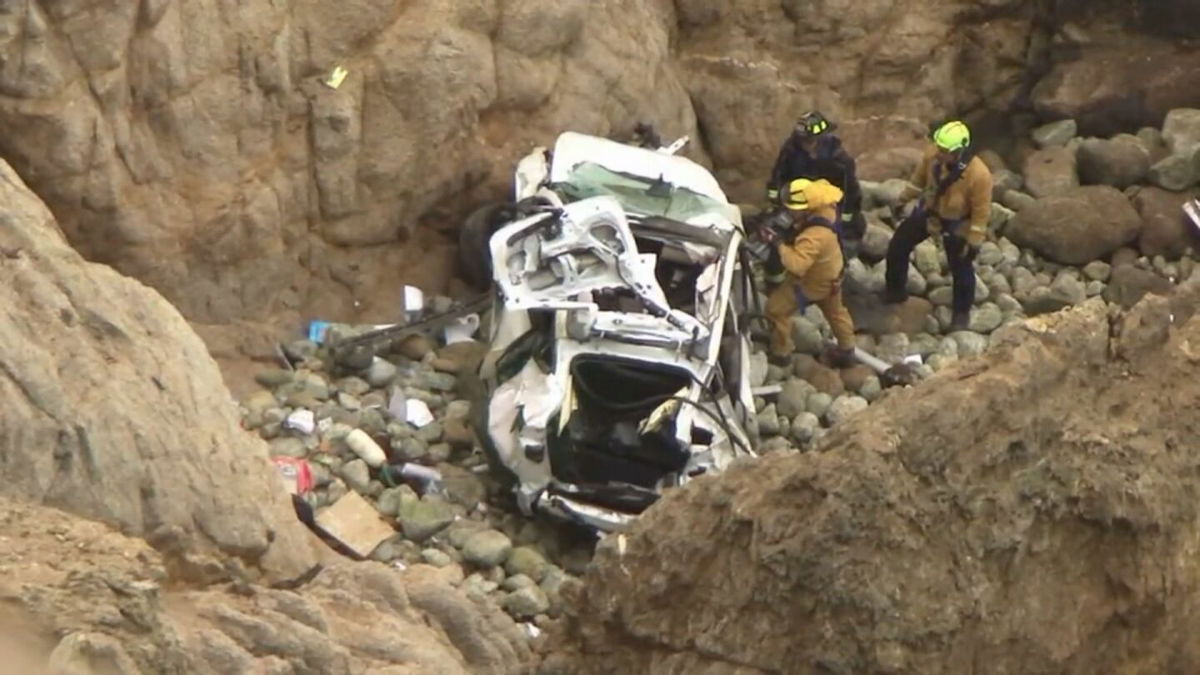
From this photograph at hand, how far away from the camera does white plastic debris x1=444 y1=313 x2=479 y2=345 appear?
13250 mm

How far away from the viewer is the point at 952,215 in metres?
13.8

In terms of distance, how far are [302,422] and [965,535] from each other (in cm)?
690

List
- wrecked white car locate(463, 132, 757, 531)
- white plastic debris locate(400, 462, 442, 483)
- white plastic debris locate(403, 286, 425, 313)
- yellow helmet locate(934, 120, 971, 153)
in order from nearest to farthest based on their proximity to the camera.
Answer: wrecked white car locate(463, 132, 757, 531), white plastic debris locate(400, 462, 442, 483), yellow helmet locate(934, 120, 971, 153), white plastic debris locate(403, 286, 425, 313)

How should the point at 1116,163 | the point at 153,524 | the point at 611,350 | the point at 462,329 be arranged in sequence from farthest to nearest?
the point at 1116,163 < the point at 462,329 < the point at 611,350 < the point at 153,524

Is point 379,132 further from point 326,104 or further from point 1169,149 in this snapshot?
point 1169,149

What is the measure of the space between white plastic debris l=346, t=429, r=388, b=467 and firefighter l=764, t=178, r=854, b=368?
3.18m

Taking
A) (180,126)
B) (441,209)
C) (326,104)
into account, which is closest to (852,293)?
(441,209)

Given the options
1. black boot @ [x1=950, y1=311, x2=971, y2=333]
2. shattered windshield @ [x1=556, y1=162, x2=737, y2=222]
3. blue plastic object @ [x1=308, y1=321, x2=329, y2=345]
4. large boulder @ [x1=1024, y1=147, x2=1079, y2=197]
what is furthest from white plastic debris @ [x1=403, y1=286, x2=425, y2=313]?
large boulder @ [x1=1024, y1=147, x2=1079, y2=197]

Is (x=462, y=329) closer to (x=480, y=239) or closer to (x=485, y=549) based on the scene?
(x=480, y=239)

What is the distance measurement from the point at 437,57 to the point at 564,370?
3095 mm

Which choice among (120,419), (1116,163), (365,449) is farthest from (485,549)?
(1116,163)

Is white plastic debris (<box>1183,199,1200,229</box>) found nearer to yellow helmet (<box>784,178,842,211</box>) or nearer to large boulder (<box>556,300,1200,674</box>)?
yellow helmet (<box>784,178,842,211</box>)

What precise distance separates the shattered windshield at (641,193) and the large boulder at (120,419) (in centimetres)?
Answer: 492

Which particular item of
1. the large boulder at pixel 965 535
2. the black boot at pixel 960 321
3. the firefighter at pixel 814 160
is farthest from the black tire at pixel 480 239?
the large boulder at pixel 965 535
